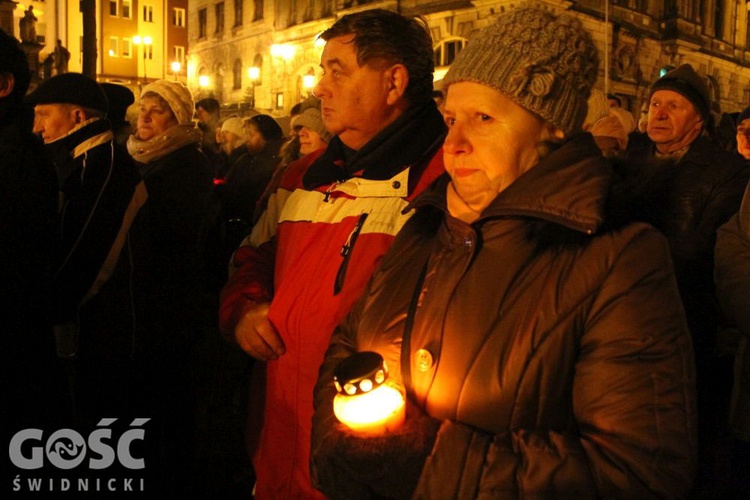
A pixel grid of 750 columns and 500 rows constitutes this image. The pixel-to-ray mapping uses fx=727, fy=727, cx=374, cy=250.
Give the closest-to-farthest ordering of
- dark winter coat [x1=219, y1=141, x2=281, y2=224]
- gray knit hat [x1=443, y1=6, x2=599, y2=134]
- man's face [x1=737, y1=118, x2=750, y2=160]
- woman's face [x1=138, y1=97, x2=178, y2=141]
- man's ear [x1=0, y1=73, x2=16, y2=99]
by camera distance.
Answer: gray knit hat [x1=443, y1=6, x2=599, y2=134], man's ear [x1=0, y1=73, x2=16, y2=99], woman's face [x1=138, y1=97, x2=178, y2=141], man's face [x1=737, y1=118, x2=750, y2=160], dark winter coat [x1=219, y1=141, x2=281, y2=224]

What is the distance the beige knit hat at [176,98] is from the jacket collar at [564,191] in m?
3.69

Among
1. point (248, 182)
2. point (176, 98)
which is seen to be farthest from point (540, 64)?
point (248, 182)

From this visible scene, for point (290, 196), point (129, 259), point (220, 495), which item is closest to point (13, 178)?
point (129, 259)

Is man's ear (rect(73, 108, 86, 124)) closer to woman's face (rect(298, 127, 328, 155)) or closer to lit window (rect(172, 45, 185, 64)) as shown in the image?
woman's face (rect(298, 127, 328, 155))

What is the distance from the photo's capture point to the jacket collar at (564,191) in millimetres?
1773

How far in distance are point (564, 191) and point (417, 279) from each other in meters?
0.49

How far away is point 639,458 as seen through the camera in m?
1.66

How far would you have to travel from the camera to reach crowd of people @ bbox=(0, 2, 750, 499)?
68.1 inches

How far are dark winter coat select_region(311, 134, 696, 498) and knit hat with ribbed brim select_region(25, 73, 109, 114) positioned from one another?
3015 mm

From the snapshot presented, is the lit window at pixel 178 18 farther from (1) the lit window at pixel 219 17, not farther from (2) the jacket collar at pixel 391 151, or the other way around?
(2) the jacket collar at pixel 391 151

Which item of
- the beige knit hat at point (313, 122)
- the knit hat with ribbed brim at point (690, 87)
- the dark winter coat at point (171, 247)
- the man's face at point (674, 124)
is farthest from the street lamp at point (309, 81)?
the man's face at point (674, 124)

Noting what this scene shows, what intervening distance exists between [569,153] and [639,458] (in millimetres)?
779

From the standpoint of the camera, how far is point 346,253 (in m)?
2.69

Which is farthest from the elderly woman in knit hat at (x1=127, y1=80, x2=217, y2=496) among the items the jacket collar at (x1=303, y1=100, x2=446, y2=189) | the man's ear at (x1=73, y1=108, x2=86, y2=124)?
the jacket collar at (x1=303, y1=100, x2=446, y2=189)
